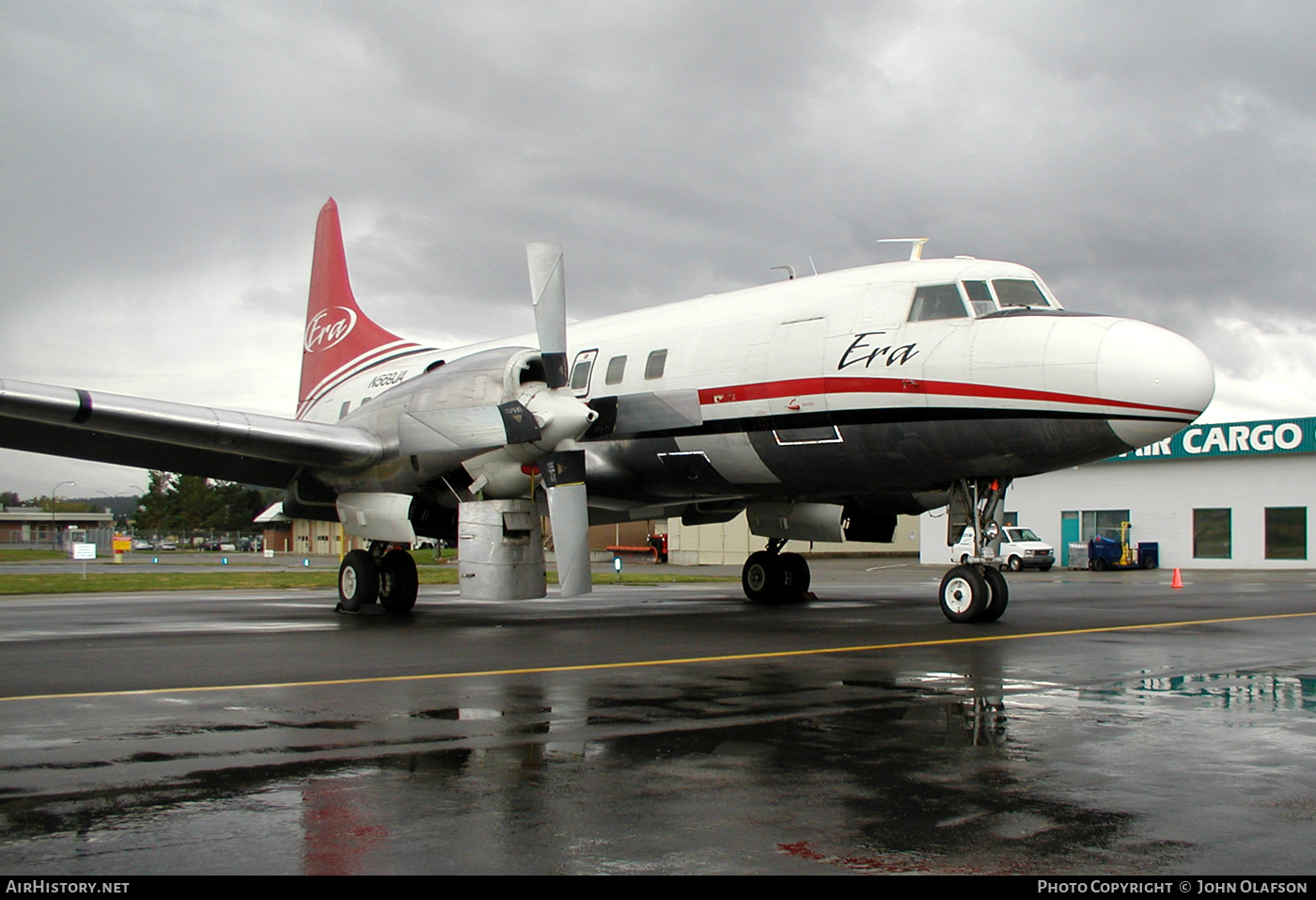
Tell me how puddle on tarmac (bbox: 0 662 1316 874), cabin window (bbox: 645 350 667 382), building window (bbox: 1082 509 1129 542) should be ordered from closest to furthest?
puddle on tarmac (bbox: 0 662 1316 874)
cabin window (bbox: 645 350 667 382)
building window (bbox: 1082 509 1129 542)

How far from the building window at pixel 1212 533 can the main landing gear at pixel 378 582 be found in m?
36.8

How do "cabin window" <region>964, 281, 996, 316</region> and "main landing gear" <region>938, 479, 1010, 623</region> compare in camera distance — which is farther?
"main landing gear" <region>938, 479, 1010, 623</region>

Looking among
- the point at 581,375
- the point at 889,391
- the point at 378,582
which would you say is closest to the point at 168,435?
the point at 378,582

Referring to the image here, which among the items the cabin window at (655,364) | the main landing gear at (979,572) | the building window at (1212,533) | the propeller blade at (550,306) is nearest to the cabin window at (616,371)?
the cabin window at (655,364)

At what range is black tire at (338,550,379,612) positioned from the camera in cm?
1750

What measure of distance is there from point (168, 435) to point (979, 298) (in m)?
11.0

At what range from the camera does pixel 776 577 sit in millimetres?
20484

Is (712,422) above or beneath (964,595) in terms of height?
above

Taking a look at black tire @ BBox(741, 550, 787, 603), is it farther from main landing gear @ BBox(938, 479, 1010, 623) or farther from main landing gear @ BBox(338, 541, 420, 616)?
main landing gear @ BBox(338, 541, 420, 616)

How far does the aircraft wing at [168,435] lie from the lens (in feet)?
47.2

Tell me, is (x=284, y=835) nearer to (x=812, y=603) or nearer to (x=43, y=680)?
(x=43, y=680)

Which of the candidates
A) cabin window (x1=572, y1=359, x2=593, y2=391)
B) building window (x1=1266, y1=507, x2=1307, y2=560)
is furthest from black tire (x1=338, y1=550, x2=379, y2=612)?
building window (x1=1266, y1=507, x2=1307, y2=560)

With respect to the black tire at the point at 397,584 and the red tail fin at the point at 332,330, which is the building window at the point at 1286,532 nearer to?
the red tail fin at the point at 332,330

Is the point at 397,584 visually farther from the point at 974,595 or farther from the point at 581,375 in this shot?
the point at 974,595
